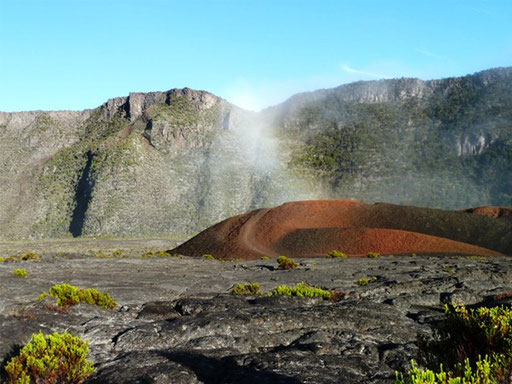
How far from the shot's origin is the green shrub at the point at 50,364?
→ 21.9 ft

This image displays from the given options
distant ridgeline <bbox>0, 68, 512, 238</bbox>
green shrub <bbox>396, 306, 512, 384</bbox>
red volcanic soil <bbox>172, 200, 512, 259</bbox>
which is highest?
distant ridgeline <bbox>0, 68, 512, 238</bbox>

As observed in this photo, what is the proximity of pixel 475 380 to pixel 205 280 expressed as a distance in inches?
686

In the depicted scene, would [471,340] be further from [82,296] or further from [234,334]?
[82,296]

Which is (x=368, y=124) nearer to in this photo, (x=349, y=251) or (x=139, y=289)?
(x=349, y=251)

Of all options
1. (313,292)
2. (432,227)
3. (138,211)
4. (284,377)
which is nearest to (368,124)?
(138,211)

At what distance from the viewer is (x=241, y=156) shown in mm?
120938

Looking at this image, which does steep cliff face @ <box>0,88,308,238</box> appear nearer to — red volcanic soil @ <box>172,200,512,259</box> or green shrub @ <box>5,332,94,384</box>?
red volcanic soil @ <box>172,200,512,259</box>

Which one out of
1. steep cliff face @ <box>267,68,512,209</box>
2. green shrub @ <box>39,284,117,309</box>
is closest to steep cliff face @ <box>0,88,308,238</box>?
steep cliff face @ <box>267,68,512,209</box>

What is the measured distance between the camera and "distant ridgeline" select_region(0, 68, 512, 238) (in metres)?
101

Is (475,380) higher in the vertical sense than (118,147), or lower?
lower

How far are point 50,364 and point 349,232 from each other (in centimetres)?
4177

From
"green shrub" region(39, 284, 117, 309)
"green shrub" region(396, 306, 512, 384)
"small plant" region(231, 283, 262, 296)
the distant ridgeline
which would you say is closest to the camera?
"green shrub" region(396, 306, 512, 384)

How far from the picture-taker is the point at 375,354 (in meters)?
8.71

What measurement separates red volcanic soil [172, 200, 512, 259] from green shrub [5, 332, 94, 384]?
124ft
